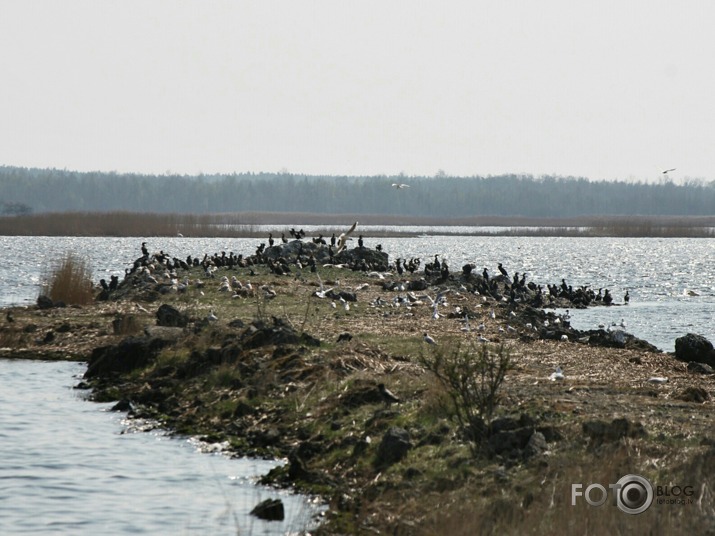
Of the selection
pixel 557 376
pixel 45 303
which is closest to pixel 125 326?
pixel 45 303

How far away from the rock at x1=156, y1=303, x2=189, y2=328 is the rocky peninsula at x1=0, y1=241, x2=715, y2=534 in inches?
2.4

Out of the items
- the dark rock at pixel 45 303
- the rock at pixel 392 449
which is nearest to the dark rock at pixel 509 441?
the rock at pixel 392 449

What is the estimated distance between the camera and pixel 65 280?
36.0m

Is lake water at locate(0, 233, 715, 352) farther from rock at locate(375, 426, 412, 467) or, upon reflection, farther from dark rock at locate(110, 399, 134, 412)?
rock at locate(375, 426, 412, 467)

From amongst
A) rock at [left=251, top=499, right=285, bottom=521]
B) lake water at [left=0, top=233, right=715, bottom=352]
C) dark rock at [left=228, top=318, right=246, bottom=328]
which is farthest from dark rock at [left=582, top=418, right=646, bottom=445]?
lake water at [left=0, top=233, right=715, bottom=352]

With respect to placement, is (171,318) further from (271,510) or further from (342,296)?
(271,510)

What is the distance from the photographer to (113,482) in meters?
14.1

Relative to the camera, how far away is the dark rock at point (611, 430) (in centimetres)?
1305

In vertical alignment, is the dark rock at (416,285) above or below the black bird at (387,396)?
below

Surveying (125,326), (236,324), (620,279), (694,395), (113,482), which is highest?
(694,395)

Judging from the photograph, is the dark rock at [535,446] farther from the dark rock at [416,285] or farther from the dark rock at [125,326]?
the dark rock at [416,285]

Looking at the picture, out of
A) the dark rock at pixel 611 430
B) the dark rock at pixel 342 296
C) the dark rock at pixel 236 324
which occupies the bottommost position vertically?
the dark rock at pixel 342 296

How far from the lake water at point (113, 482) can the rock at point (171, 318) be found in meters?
7.17

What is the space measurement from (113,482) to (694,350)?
50.2 feet
